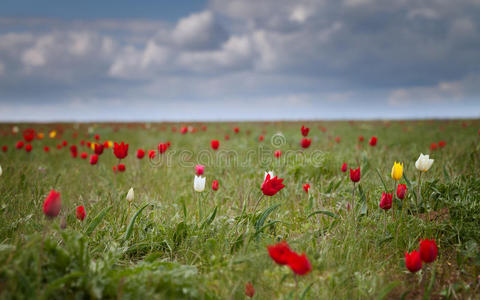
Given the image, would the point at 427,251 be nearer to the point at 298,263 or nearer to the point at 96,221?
the point at 298,263

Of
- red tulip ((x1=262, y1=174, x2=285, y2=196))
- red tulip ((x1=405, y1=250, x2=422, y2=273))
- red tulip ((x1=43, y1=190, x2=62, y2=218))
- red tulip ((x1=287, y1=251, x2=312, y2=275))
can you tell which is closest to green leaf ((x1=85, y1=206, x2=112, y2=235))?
red tulip ((x1=43, y1=190, x2=62, y2=218))

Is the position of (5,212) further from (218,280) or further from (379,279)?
(379,279)

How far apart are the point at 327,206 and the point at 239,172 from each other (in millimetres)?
1935

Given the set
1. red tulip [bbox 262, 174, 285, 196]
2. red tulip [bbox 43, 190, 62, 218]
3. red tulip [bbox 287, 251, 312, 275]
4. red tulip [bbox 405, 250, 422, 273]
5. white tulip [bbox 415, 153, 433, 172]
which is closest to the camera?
red tulip [bbox 287, 251, 312, 275]

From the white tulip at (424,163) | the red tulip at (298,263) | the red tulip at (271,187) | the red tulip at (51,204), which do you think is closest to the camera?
the red tulip at (298,263)

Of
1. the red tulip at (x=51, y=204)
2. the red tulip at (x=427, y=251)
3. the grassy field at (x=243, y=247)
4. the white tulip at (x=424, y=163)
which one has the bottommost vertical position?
the grassy field at (x=243, y=247)

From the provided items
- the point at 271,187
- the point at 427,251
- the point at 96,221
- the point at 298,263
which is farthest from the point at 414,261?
the point at 96,221

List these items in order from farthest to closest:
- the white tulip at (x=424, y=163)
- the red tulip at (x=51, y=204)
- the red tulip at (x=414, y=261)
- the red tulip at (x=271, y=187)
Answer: the white tulip at (x=424, y=163)
the red tulip at (x=271, y=187)
the red tulip at (x=414, y=261)
the red tulip at (x=51, y=204)

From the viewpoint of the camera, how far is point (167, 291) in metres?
1.65

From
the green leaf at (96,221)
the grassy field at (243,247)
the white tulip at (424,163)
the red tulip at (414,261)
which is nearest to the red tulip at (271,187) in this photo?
the grassy field at (243,247)

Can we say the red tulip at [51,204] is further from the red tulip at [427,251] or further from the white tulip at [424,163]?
the white tulip at [424,163]

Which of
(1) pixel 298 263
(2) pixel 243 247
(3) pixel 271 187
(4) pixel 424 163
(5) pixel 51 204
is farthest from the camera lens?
(4) pixel 424 163

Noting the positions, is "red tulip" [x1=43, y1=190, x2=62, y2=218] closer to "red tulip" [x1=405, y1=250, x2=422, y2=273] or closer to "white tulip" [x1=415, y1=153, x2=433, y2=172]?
"red tulip" [x1=405, y1=250, x2=422, y2=273]

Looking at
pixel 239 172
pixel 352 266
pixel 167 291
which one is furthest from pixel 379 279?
pixel 239 172
